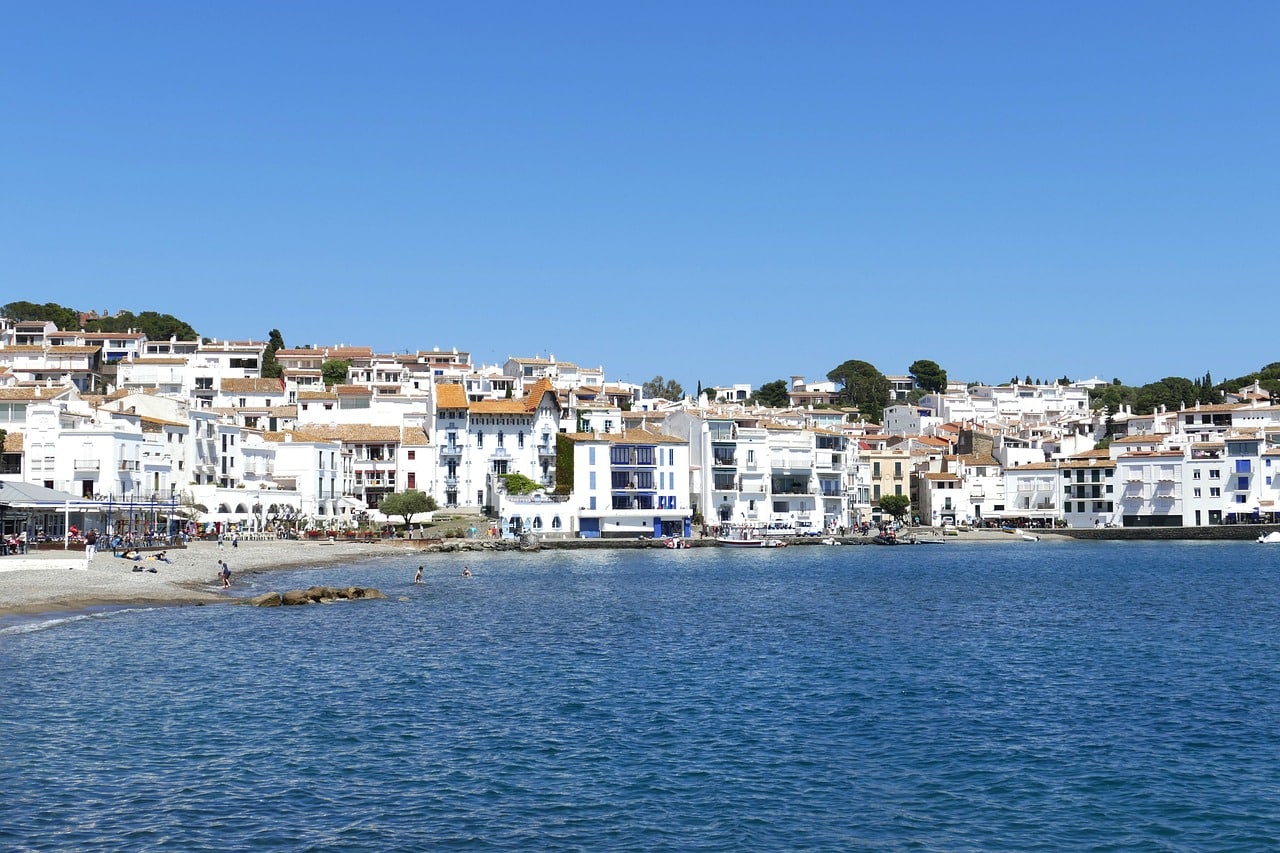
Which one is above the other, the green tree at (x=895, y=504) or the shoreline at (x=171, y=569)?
the green tree at (x=895, y=504)

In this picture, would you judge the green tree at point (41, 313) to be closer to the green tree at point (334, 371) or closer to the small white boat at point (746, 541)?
the green tree at point (334, 371)

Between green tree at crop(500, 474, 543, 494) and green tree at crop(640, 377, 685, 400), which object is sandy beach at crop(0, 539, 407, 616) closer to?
green tree at crop(500, 474, 543, 494)

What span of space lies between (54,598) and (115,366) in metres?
94.2

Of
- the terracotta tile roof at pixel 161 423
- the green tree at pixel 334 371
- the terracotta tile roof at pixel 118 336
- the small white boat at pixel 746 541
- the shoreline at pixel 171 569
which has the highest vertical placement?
the terracotta tile roof at pixel 118 336

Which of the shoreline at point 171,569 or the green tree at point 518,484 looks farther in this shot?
the green tree at point 518,484

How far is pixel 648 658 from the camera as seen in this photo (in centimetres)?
3750

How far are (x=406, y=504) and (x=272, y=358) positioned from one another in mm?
57411

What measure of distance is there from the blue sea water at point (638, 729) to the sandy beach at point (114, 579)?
3198 millimetres

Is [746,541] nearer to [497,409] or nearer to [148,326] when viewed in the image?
[497,409]

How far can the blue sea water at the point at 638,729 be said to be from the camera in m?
19.5

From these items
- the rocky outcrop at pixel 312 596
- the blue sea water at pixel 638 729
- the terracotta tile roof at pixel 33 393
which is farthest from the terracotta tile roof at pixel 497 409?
the blue sea water at pixel 638 729

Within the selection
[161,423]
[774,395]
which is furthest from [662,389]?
[161,423]

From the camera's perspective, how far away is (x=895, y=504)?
12875 centimetres

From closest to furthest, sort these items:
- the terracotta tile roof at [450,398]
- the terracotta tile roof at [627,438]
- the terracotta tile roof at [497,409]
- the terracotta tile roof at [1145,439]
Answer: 1. the terracotta tile roof at [627,438]
2. the terracotta tile roof at [450,398]
3. the terracotta tile roof at [497,409]
4. the terracotta tile roof at [1145,439]
